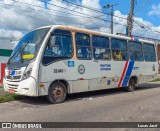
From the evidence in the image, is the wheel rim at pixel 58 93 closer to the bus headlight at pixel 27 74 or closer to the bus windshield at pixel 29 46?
the bus headlight at pixel 27 74

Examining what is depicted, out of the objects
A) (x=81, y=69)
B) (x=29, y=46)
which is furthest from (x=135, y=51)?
(x=29, y=46)

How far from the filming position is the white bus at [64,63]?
9227 millimetres

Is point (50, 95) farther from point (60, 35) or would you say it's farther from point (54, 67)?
point (60, 35)

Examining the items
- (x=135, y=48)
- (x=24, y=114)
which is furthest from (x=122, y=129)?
(x=135, y=48)

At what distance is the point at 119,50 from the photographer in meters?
13.3

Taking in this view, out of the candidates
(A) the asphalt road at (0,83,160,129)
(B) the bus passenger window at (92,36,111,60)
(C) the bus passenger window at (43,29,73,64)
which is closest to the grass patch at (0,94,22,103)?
(A) the asphalt road at (0,83,160,129)

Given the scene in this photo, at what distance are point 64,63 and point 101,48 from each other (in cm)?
261

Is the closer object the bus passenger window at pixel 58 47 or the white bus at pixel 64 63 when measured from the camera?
the white bus at pixel 64 63

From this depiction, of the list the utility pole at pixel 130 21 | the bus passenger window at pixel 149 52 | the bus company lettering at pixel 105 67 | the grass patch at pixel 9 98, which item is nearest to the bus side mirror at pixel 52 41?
the grass patch at pixel 9 98

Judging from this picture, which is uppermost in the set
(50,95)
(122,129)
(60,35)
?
(60,35)

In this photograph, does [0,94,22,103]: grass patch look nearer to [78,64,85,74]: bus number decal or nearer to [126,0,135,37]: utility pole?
[78,64,85,74]: bus number decal

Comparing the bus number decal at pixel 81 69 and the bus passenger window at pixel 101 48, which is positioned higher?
the bus passenger window at pixel 101 48

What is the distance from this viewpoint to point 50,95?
9602mm

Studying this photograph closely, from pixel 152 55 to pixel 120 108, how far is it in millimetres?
7975
